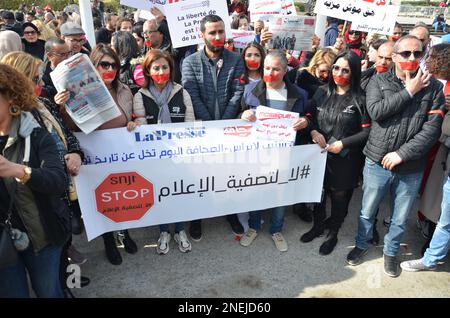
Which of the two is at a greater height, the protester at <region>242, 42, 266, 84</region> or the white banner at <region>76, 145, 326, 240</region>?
the protester at <region>242, 42, 266, 84</region>

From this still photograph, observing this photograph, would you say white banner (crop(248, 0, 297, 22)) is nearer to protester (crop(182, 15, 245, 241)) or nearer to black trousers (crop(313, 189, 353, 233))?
protester (crop(182, 15, 245, 241))

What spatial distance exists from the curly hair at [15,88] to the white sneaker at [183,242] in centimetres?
208

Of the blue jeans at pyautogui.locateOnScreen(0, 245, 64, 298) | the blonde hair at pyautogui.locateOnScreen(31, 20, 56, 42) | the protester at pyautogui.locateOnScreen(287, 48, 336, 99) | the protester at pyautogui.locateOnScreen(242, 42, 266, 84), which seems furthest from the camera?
the blonde hair at pyautogui.locateOnScreen(31, 20, 56, 42)

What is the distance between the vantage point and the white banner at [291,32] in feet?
16.7

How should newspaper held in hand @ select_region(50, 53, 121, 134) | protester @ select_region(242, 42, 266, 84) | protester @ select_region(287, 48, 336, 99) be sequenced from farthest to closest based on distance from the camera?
protester @ select_region(287, 48, 336, 99) → protester @ select_region(242, 42, 266, 84) → newspaper held in hand @ select_region(50, 53, 121, 134)

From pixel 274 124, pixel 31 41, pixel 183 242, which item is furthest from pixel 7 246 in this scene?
pixel 31 41

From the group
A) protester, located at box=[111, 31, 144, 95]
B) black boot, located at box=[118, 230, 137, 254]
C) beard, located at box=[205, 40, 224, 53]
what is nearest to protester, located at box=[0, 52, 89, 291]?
black boot, located at box=[118, 230, 137, 254]

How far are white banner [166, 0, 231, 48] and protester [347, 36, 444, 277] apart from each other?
7.00ft

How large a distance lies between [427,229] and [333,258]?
1.29 meters

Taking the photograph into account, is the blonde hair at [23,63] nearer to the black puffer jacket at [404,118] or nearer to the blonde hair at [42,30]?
the black puffer jacket at [404,118]

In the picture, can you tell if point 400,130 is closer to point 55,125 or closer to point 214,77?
Answer: point 214,77

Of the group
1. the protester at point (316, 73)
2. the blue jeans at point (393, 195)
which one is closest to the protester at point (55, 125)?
the blue jeans at point (393, 195)

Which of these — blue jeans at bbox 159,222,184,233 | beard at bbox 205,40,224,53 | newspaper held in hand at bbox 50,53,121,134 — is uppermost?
beard at bbox 205,40,224,53

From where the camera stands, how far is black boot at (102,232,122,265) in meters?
3.48
